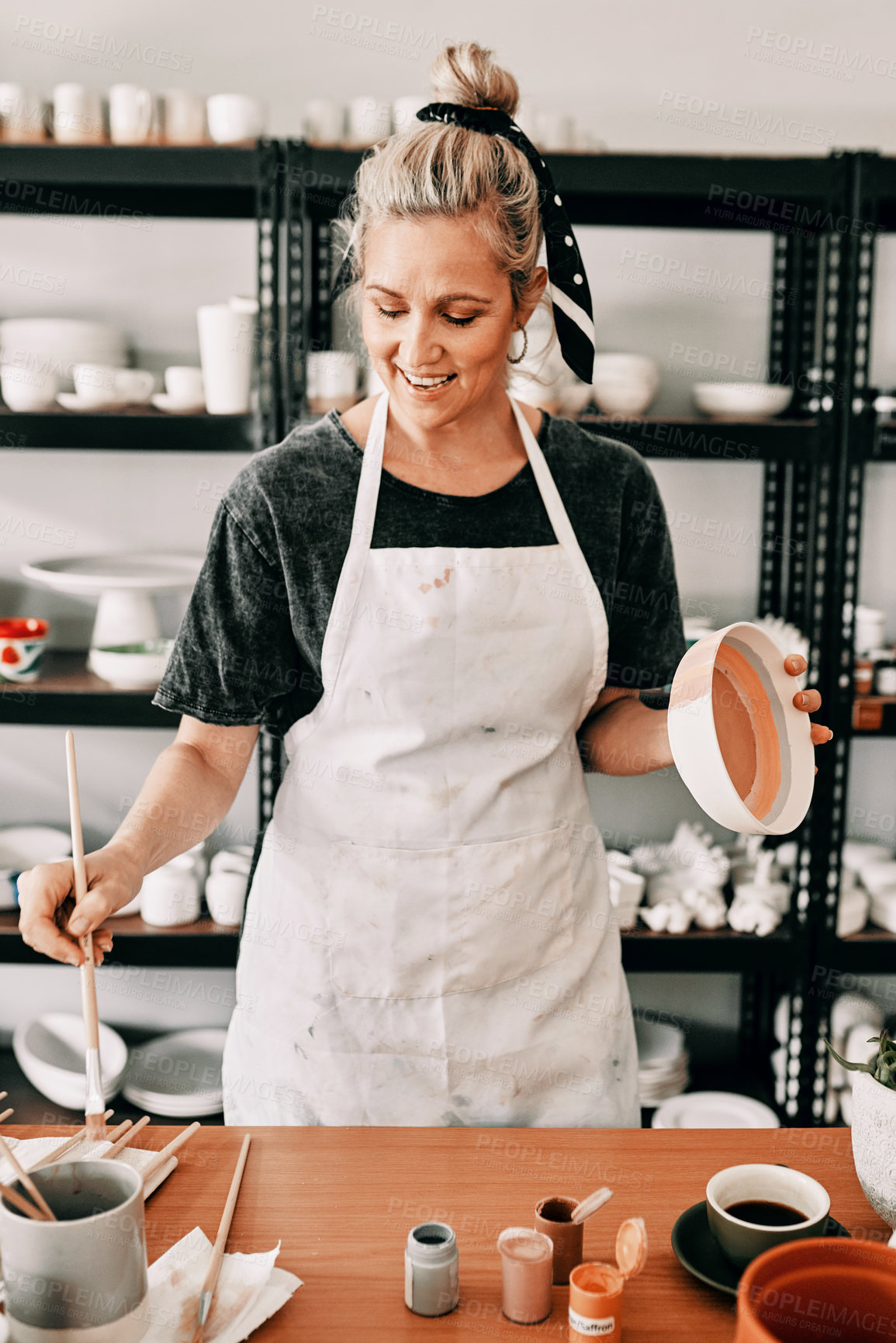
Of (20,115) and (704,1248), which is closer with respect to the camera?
(704,1248)

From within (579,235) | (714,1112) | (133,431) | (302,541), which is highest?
(579,235)

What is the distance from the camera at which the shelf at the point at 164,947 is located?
7.82ft

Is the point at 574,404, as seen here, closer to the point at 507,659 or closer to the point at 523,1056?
the point at 507,659

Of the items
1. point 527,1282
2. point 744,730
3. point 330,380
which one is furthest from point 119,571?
point 527,1282

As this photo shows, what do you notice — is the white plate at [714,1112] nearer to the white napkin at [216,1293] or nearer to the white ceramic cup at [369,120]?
the white napkin at [216,1293]

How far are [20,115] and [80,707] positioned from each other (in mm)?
1221

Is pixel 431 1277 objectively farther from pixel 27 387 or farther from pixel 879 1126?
pixel 27 387

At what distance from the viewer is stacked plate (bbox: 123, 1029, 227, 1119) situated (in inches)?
96.9

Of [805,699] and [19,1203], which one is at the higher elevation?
[805,699]

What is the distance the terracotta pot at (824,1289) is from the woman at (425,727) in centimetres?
63

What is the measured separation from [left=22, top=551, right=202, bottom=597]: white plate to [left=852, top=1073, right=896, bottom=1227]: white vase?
173 centimetres

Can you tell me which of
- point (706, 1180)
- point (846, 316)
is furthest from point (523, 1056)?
point (846, 316)

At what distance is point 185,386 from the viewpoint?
2.32 m

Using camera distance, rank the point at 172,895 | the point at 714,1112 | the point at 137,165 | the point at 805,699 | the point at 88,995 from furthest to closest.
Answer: the point at 714,1112
the point at 172,895
the point at 137,165
the point at 805,699
the point at 88,995
